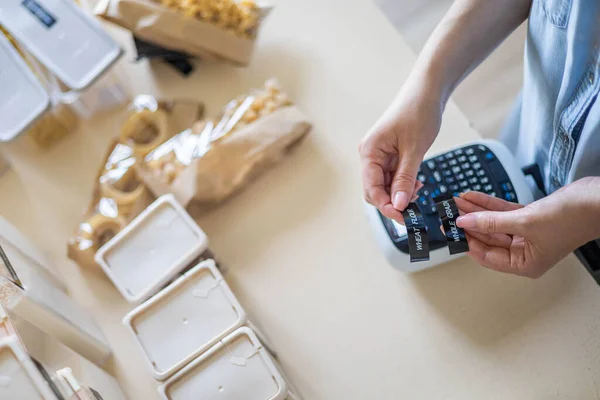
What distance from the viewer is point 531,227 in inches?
23.0

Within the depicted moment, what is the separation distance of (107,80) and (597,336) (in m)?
0.81

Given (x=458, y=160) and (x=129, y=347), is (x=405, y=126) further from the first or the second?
(x=129, y=347)

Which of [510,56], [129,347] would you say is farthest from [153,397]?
[510,56]

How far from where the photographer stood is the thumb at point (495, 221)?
1.94ft

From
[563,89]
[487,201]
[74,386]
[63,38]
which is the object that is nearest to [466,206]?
[487,201]

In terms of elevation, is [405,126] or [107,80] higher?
[107,80]

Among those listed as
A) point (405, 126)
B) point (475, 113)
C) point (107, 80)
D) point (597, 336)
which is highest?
point (107, 80)

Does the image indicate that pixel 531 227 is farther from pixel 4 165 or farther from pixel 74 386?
pixel 4 165

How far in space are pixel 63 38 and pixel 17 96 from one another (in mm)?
111

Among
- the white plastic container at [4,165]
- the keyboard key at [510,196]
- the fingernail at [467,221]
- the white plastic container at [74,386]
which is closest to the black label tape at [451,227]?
the fingernail at [467,221]

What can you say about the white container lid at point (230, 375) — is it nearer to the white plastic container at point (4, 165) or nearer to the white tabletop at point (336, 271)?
the white tabletop at point (336, 271)

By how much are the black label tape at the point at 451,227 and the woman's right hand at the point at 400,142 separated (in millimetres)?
39

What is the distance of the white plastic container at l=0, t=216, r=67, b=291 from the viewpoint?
0.67 meters

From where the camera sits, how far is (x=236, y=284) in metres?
0.76
